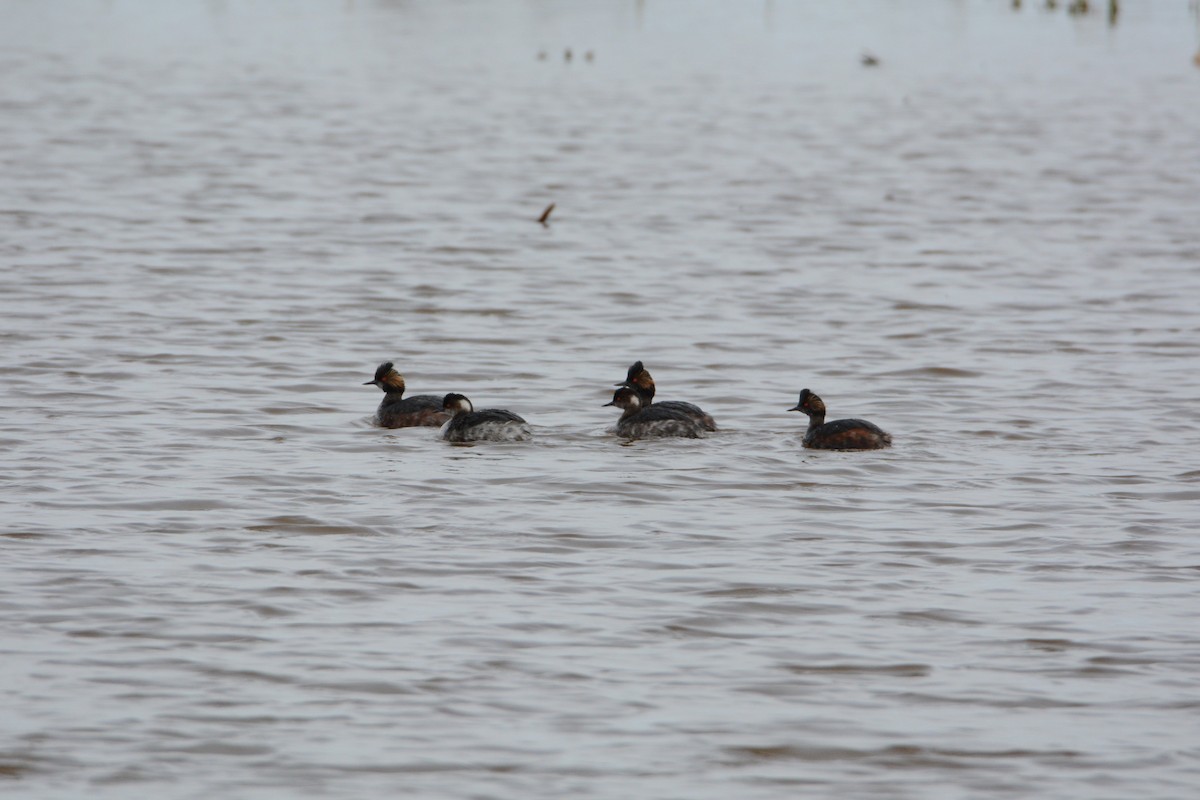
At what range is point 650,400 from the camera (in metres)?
12.8

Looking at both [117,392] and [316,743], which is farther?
[117,392]

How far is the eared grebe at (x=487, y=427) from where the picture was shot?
11.8 m

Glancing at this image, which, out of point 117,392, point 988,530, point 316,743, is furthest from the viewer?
point 117,392

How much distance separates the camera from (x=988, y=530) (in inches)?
396

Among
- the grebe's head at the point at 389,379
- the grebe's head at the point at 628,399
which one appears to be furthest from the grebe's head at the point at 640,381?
the grebe's head at the point at 389,379

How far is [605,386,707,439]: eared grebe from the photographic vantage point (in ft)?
39.7

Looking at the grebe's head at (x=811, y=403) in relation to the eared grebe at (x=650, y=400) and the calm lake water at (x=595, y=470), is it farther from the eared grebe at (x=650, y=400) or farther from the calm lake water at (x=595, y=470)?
the eared grebe at (x=650, y=400)

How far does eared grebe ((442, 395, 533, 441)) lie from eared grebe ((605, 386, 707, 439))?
67 cm

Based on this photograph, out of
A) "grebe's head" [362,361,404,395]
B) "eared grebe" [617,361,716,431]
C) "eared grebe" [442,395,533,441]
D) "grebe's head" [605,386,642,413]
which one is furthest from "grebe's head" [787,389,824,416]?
"grebe's head" [362,361,404,395]

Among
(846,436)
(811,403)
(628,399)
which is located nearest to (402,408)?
(628,399)

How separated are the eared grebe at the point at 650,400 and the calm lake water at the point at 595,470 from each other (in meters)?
0.24

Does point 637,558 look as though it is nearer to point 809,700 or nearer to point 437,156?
point 809,700

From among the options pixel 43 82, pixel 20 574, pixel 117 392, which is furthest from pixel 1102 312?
pixel 43 82

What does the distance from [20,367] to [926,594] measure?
26.7 ft
